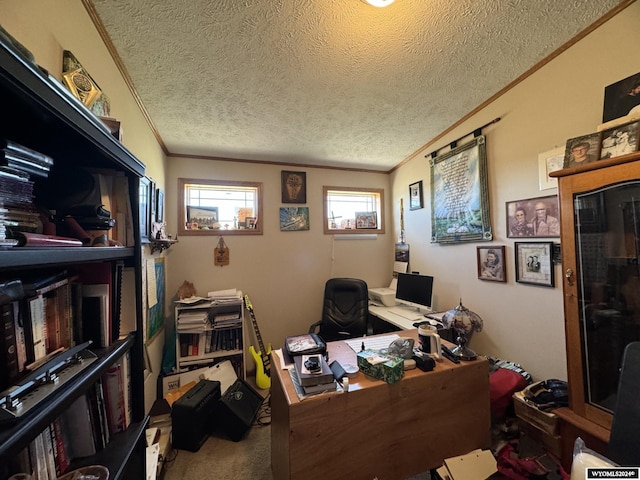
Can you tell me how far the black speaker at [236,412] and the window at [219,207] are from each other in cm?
166

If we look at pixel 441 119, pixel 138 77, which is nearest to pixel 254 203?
pixel 138 77

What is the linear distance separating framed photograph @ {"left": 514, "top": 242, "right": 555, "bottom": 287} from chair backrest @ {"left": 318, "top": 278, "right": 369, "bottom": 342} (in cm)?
143

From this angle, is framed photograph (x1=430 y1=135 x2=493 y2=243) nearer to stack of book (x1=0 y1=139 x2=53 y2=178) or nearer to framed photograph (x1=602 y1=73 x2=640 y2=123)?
framed photograph (x1=602 y1=73 x2=640 y2=123)

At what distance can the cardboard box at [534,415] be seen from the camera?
139 cm

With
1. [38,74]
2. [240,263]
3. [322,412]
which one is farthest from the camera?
[240,263]

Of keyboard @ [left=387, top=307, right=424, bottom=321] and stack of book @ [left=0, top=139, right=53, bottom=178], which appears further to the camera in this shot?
keyboard @ [left=387, top=307, right=424, bottom=321]

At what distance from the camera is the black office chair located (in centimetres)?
270

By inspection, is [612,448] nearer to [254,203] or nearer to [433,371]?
[433,371]

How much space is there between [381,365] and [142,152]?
7.36 ft

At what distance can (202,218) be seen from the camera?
2895 millimetres

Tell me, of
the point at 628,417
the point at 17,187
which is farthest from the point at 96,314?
the point at 628,417

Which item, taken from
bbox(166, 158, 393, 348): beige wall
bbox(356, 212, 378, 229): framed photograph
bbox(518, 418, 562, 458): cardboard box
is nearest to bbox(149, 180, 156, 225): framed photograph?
bbox(166, 158, 393, 348): beige wall

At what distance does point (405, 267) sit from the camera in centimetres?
319

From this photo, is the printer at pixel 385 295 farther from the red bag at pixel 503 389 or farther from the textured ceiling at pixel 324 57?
the textured ceiling at pixel 324 57
